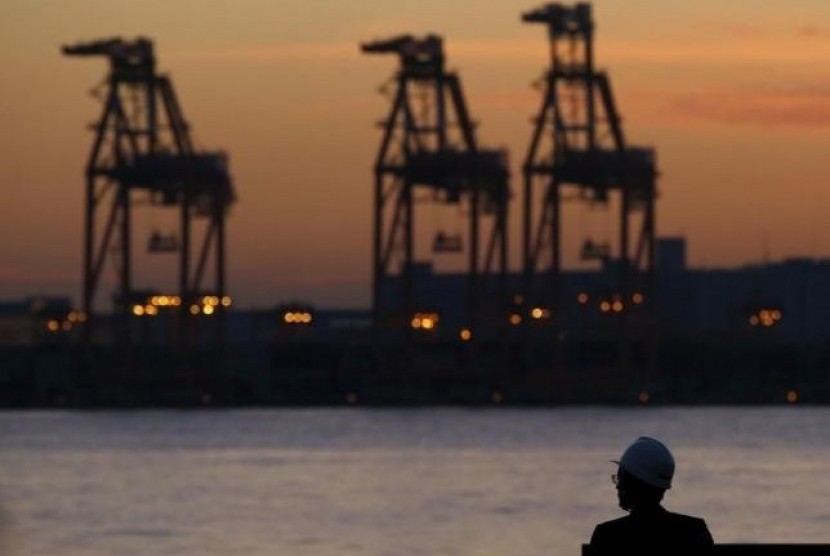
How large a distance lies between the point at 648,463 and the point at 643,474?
0.09 feet

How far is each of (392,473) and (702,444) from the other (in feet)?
57.2

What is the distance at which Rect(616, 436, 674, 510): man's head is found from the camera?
19.1 feet

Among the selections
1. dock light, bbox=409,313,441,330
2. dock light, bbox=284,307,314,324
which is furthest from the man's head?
dock light, bbox=284,307,314,324

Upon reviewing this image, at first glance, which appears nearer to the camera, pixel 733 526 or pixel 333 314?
pixel 733 526

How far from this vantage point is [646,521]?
5816mm

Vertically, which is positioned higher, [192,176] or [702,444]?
[192,176]

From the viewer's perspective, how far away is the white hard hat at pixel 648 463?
581 cm

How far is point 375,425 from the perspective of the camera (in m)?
90.4

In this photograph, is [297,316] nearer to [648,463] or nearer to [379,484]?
[379,484]

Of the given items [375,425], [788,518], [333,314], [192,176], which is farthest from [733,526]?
[333,314]

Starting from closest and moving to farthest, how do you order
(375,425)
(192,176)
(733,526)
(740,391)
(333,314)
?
(733,526), (375,425), (192,176), (740,391), (333,314)

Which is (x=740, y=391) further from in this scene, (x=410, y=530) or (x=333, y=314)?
(x=410, y=530)

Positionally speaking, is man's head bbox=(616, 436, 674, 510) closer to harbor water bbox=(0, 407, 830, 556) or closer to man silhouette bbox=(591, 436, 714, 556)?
man silhouette bbox=(591, 436, 714, 556)

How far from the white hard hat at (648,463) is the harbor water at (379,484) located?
136cm
